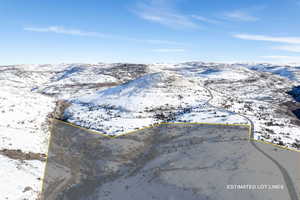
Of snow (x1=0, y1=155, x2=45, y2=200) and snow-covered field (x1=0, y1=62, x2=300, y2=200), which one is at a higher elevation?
snow-covered field (x1=0, y1=62, x2=300, y2=200)

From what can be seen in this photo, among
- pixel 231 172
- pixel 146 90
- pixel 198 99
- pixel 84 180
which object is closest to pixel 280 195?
pixel 231 172

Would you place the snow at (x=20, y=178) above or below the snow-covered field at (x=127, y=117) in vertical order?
below
